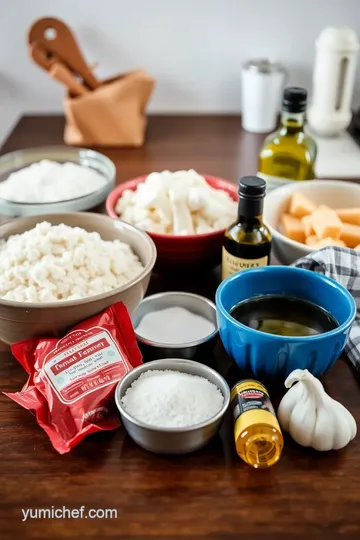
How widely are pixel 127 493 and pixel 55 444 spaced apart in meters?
0.11

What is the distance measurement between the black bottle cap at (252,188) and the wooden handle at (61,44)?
32.1 inches

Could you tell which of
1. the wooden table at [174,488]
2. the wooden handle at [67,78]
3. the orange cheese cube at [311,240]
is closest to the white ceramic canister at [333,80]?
the wooden handle at [67,78]

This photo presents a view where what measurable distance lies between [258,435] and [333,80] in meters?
1.11

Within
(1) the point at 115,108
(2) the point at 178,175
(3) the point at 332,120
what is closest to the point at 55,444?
(2) the point at 178,175

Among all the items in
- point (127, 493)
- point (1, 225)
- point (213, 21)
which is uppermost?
point (213, 21)

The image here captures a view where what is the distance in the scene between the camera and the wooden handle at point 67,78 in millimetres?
1388

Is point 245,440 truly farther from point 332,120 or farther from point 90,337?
point 332,120

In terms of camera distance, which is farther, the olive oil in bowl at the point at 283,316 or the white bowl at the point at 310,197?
the white bowl at the point at 310,197

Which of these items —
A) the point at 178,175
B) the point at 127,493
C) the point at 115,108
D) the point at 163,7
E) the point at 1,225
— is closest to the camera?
the point at 127,493

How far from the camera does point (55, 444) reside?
2.21 ft

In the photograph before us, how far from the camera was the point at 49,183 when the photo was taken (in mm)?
1087

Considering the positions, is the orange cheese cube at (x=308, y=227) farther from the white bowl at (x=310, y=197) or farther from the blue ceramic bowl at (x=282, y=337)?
the blue ceramic bowl at (x=282, y=337)

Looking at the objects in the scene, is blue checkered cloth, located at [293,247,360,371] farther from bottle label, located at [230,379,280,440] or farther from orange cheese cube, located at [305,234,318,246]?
bottle label, located at [230,379,280,440]

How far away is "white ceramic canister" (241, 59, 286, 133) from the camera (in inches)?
59.8
